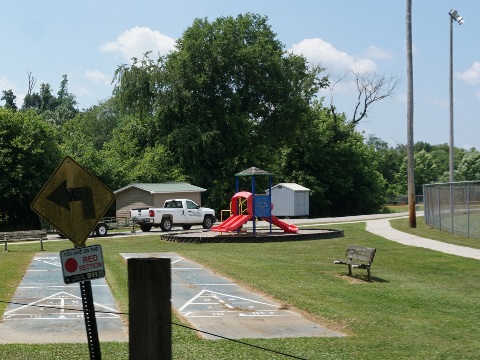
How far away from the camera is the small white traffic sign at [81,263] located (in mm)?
7324

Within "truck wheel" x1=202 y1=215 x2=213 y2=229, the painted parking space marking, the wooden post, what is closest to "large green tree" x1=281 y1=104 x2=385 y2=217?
"truck wheel" x1=202 y1=215 x2=213 y2=229

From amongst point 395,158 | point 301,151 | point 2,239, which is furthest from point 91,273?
point 395,158

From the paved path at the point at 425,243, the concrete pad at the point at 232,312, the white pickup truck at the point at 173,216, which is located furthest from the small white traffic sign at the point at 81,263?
the white pickup truck at the point at 173,216

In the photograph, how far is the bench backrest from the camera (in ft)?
65.2

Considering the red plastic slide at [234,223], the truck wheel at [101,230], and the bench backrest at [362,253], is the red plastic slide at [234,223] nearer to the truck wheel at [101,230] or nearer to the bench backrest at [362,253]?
the truck wheel at [101,230]

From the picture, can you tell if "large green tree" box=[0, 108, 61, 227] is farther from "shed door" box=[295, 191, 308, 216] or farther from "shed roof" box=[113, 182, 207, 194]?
"shed door" box=[295, 191, 308, 216]

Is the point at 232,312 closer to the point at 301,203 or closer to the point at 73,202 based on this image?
the point at 73,202

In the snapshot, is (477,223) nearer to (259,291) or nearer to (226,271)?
(226,271)

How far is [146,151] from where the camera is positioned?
65500 mm

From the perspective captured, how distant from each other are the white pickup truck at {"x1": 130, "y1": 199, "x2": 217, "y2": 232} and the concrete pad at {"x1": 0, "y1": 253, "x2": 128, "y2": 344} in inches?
966

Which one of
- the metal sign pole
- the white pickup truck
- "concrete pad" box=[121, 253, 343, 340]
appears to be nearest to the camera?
the metal sign pole

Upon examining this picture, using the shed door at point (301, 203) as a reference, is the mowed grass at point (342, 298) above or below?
below

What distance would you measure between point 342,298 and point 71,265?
9859 millimetres

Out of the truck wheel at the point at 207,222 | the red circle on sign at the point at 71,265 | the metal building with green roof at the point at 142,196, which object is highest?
the metal building with green roof at the point at 142,196
